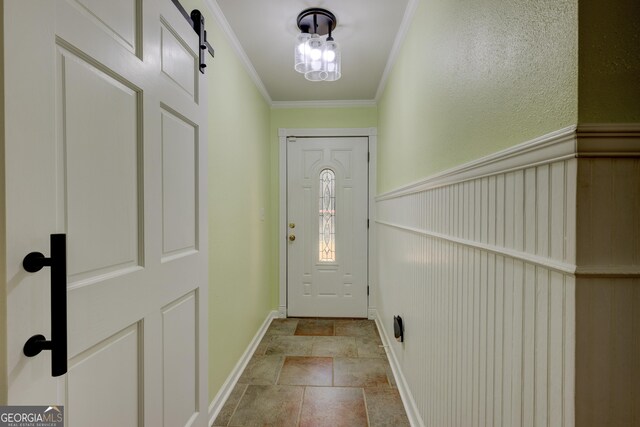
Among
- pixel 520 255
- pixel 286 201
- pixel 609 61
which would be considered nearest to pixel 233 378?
pixel 286 201

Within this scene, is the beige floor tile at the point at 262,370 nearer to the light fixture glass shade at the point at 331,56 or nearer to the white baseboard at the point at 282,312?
the white baseboard at the point at 282,312

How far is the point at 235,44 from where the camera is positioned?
236 cm

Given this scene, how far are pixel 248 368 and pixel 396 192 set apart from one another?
1.71 m

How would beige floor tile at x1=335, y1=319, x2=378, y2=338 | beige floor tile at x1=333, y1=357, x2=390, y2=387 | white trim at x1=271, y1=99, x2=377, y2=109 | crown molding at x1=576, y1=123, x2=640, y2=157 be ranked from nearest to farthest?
crown molding at x1=576, y1=123, x2=640, y2=157 < beige floor tile at x1=333, y1=357, x2=390, y2=387 < beige floor tile at x1=335, y1=319, x2=378, y2=338 < white trim at x1=271, y1=99, x2=377, y2=109

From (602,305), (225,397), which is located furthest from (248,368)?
(602,305)

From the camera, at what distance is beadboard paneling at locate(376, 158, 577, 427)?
68 centimetres

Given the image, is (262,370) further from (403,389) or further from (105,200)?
(105,200)

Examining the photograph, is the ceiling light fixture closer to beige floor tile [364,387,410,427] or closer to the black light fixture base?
the black light fixture base

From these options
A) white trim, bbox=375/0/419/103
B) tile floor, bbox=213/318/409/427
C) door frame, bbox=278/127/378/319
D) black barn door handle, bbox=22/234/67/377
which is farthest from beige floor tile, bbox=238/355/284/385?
white trim, bbox=375/0/419/103

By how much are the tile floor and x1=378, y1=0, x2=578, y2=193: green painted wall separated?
139 cm

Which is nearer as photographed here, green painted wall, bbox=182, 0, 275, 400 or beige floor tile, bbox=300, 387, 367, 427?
beige floor tile, bbox=300, 387, 367, 427

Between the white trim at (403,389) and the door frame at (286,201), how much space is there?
838 mm

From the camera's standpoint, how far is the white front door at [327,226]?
146 inches

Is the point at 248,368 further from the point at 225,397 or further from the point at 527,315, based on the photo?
the point at 527,315
